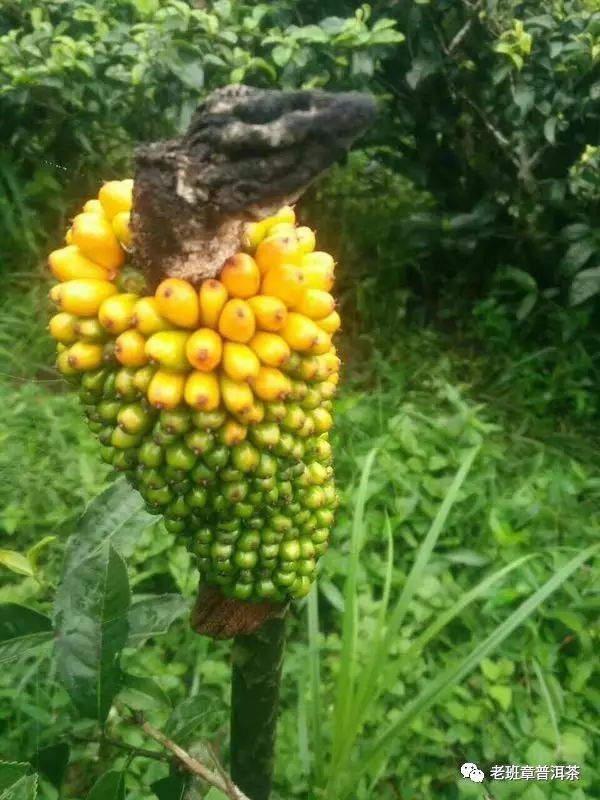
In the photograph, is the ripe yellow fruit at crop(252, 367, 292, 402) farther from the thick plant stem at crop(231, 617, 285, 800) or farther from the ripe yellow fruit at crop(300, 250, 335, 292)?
the thick plant stem at crop(231, 617, 285, 800)

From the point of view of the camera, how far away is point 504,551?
7.10 ft

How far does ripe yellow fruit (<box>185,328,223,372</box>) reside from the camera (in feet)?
2.84

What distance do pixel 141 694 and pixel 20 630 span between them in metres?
0.20

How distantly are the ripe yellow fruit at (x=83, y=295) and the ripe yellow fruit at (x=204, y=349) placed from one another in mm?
119

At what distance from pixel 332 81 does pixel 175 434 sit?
1971 mm

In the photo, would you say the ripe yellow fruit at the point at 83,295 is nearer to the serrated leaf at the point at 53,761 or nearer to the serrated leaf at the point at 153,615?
the serrated leaf at the point at 153,615

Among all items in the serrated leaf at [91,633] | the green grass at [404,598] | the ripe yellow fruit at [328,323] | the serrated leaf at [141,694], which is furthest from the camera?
the green grass at [404,598]

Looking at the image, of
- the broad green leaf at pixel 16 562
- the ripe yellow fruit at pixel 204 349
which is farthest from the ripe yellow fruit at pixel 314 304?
the broad green leaf at pixel 16 562

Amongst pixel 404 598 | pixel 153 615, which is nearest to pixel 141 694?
pixel 153 615

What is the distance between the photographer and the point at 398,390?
2750 millimetres

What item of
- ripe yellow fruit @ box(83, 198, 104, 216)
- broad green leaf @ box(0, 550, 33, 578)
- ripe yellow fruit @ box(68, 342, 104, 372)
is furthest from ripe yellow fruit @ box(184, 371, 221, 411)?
broad green leaf @ box(0, 550, 33, 578)

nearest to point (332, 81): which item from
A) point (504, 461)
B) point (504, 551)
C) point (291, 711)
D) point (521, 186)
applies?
point (521, 186)

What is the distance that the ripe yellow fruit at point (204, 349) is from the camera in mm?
864

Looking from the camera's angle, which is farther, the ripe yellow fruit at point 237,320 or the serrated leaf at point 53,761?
the serrated leaf at point 53,761
